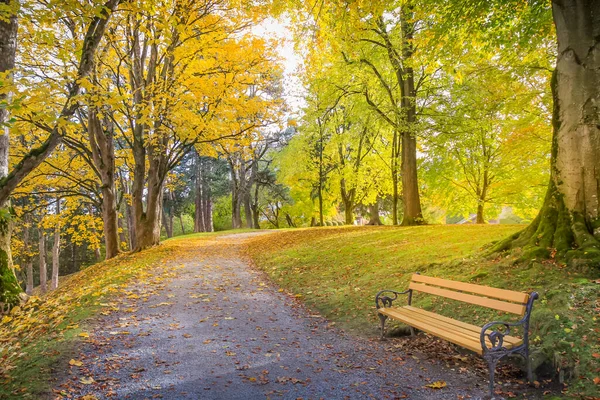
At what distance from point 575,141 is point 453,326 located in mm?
3666

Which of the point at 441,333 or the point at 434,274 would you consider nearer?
the point at 441,333

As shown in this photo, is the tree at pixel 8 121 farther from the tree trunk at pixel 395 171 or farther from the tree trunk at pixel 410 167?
the tree trunk at pixel 395 171

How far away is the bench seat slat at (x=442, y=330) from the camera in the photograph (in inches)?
147

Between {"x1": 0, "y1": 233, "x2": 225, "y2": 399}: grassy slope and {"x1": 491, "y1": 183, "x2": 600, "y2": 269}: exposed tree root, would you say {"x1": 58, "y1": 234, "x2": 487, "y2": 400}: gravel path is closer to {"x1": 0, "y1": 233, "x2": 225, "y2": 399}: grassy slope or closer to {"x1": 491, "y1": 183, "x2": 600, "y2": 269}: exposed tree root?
{"x1": 0, "y1": 233, "x2": 225, "y2": 399}: grassy slope

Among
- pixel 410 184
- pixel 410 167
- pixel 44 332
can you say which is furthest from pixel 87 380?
pixel 410 167

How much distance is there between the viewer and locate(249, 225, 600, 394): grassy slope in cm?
388

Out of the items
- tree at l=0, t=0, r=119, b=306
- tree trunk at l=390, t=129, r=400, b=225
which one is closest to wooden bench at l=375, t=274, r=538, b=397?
tree at l=0, t=0, r=119, b=306

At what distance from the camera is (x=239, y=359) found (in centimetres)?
448

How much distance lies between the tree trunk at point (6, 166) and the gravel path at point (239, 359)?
2435 millimetres

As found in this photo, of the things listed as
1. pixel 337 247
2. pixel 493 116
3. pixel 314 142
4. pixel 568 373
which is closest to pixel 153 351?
pixel 568 373

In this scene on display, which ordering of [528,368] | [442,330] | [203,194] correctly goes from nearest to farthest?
[528,368], [442,330], [203,194]

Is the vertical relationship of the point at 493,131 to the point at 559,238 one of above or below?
above

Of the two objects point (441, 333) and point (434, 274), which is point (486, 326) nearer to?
Answer: point (441, 333)

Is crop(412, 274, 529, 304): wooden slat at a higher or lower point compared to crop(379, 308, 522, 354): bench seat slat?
higher
